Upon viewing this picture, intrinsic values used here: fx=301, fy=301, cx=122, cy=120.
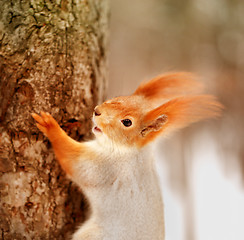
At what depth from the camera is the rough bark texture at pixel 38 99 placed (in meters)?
0.82

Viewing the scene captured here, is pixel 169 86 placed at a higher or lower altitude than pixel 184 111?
higher

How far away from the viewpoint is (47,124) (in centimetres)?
83

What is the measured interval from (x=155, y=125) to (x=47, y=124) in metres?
0.30

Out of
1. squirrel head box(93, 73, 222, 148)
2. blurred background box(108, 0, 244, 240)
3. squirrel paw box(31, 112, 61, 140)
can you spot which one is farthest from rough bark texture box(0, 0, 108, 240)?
blurred background box(108, 0, 244, 240)

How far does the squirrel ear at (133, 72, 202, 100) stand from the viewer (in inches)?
34.5

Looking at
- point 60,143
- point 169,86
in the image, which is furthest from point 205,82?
point 60,143

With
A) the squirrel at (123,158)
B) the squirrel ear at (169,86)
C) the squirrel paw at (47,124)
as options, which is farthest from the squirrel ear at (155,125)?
the squirrel paw at (47,124)

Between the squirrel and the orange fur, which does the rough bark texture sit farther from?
the orange fur

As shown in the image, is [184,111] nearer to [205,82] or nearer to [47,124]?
[47,124]

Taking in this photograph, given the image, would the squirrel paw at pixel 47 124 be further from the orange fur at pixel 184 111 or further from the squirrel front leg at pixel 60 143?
the orange fur at pixel 184 111

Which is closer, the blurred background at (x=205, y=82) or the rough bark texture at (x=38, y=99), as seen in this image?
the rough bark texture at (x=38, y=99)

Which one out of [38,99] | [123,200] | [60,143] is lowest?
[123,200]

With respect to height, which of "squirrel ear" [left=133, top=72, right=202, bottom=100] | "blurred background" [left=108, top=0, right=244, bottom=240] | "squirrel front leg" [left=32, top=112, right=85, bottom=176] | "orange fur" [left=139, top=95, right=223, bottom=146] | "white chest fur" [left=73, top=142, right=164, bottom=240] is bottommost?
"white chest fur" [left=73, top=142, right=164, bottom=240]

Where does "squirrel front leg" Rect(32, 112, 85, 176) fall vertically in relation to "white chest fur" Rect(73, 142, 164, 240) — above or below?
above
